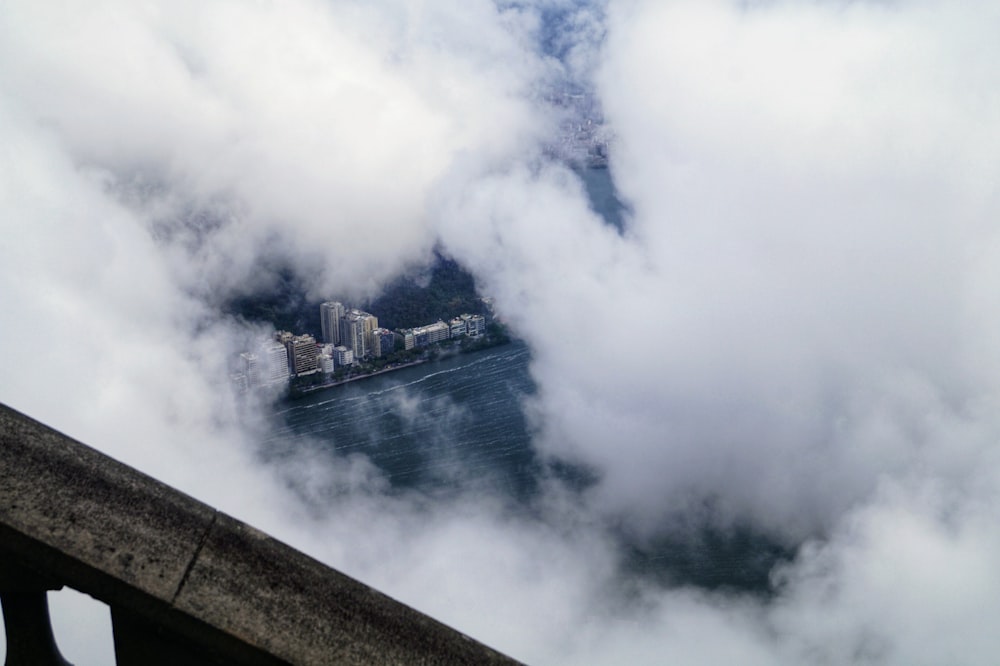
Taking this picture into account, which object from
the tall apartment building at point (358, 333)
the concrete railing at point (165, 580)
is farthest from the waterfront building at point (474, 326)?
the concrete railing at point (165, 580)

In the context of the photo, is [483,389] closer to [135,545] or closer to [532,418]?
[532,418]

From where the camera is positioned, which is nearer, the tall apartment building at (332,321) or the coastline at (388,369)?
the coastline at (388,369)

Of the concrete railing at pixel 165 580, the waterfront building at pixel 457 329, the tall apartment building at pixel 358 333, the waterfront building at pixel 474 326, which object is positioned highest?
the waterfront building at pixel 474 326

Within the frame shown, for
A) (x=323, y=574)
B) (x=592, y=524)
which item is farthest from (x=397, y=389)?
(x=323, y=574)

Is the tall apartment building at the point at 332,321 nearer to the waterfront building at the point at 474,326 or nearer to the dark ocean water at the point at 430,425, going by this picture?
the dark ocean water at the point at 430,425

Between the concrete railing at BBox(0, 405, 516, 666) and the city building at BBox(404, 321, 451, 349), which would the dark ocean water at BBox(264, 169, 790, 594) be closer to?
the city building at BBox(404, 321, 451, 349)

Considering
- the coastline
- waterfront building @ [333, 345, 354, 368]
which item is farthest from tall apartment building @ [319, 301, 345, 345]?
the coastline
